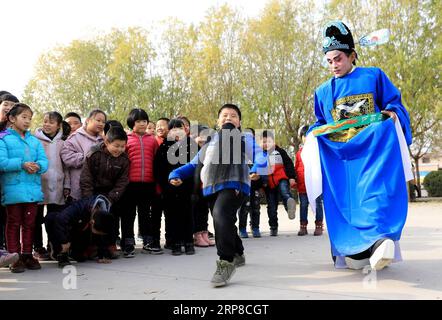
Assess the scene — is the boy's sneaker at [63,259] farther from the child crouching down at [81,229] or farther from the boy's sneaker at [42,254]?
the boy's sneaker at [42,254]

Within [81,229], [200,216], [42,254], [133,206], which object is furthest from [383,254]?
[42,254]

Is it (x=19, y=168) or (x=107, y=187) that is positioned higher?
(x=19, y=168)

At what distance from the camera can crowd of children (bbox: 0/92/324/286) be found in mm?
4406

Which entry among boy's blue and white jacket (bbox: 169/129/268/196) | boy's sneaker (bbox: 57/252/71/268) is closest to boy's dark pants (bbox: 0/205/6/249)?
boy's sneaker (bbox: 57/252/71/268)

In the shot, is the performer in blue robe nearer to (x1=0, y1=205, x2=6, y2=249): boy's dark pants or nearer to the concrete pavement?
the concrete pavement

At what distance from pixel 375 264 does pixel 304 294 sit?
0.61 metres

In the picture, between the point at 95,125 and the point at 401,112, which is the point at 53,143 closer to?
the point at 95,125

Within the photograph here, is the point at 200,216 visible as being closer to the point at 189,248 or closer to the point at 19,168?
the point at 189,248

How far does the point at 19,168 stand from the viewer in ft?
16.0

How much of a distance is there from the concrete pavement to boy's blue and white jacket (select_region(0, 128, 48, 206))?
77 cm

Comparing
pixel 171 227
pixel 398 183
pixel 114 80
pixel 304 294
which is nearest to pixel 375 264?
pixel 304 294

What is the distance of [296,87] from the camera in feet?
72.3

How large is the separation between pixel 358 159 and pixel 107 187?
9.52 ft
